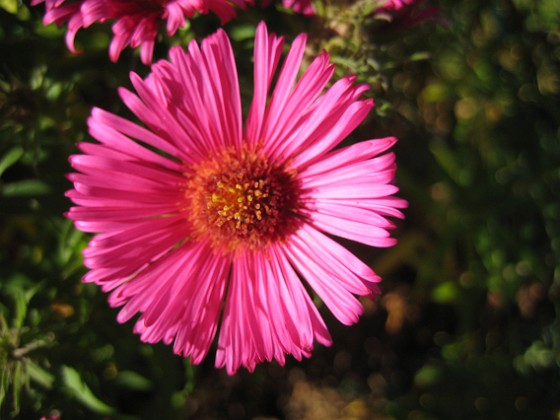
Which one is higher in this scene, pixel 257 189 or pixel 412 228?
pixel 257 189

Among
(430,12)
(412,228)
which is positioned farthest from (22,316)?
(412,228)

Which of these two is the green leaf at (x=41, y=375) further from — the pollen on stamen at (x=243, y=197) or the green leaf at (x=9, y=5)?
the green leaf at (x=9, y=5)

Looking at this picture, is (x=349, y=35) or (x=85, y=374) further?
(x=85, y=374)

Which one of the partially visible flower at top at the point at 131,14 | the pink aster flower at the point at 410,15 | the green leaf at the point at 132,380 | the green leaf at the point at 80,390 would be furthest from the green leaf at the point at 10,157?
the pink aster flower at the point at 410,15

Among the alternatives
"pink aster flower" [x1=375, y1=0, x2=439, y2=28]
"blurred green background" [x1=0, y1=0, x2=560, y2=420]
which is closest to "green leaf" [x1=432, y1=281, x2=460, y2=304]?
"blurred green background" [x1=0, y1=0, x2=560, y2=420]

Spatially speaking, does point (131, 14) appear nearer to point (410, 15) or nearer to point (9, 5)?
point (9, 5)

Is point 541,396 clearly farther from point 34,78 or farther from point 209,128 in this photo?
point 34,78

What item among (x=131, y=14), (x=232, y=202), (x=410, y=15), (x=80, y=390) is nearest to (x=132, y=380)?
(x=80, y=390)
